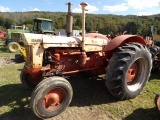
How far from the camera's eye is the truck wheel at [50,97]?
3594mm

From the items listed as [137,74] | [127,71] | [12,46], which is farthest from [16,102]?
[12,46]

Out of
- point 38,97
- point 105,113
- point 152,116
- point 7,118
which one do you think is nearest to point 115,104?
point 105,113

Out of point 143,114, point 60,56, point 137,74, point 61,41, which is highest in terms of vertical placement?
point 61,41

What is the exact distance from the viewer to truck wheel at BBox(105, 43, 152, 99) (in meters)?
4.20

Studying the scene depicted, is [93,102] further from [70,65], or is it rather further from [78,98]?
[70,65]

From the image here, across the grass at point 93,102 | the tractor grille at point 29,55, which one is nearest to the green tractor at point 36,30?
the grass at point 93,102

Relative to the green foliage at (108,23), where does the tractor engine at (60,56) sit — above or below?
below

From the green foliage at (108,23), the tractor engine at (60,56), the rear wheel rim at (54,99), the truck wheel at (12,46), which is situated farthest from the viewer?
the green foliage at (108,23)

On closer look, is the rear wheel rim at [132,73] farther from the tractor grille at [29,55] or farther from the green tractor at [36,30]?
the green tractor at [36,30]

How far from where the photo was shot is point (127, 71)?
171 inches

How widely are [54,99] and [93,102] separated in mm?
1054

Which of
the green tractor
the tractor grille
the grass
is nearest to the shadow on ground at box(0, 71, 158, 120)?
the grass

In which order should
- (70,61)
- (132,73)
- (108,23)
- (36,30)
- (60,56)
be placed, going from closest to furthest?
A: (60,56) < (70,61) < (132,73) < (36,30) < (108,23)

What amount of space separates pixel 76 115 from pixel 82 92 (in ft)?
3.50
